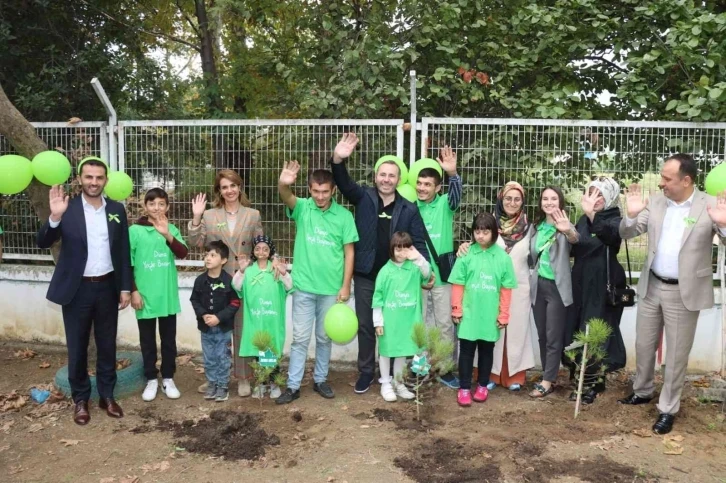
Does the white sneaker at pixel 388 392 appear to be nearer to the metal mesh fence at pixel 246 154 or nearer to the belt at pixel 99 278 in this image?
the metal mesh fence at pixel 246 154

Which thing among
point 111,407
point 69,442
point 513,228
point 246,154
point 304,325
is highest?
point 246,154

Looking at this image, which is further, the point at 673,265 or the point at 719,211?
the point at 673,265

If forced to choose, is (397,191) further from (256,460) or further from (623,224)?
(256,460)

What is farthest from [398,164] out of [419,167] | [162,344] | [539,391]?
[162,344]

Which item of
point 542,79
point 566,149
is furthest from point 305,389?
point 542,79

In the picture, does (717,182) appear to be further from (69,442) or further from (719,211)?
(69,442)

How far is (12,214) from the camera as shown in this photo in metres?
7.03

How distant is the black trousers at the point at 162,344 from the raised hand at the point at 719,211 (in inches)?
163

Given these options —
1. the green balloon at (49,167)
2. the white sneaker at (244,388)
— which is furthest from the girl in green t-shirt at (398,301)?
the green balloon at (49,167)

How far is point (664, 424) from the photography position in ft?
14.7

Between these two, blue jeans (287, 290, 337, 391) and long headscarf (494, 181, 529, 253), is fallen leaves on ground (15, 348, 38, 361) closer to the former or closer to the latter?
blue jeans (287, 290, 337, 391)

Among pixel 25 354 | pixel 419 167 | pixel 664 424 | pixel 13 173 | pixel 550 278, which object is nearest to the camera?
pixel 664 424

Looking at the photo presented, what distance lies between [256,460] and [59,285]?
198 centimetres

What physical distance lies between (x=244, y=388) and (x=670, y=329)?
11.2 ft
